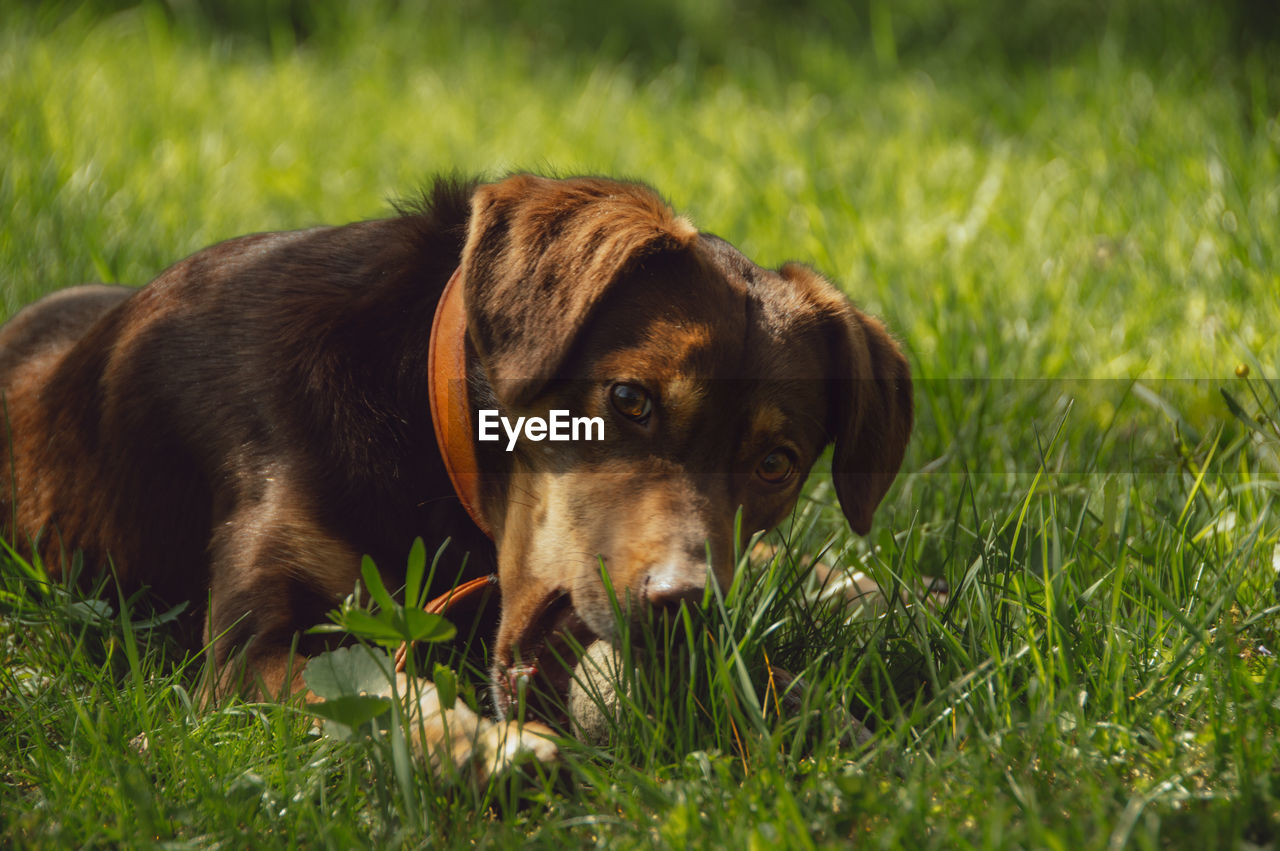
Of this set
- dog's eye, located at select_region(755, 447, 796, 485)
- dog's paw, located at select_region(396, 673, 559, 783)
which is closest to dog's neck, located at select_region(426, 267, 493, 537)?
dog's paw, located at select_region(396, 673, 559, 783)

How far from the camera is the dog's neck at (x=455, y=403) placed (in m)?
2.54

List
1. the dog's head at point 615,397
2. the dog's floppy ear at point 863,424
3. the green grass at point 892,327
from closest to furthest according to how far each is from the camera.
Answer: the green grass at point 892,327, the dog's head at point 615,397, the dog's floppy ear at point 863,424

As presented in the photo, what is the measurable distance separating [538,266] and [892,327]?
217 cm

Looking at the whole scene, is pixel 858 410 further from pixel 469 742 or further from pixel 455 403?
pixel 469 742

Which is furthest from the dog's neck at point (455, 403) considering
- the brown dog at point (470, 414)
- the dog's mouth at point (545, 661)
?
the dog's mouth at point (545, 661)

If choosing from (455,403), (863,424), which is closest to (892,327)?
(863,424)

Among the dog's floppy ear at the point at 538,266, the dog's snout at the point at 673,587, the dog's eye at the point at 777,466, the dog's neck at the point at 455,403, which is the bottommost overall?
the dog's snout at the point at 673,587

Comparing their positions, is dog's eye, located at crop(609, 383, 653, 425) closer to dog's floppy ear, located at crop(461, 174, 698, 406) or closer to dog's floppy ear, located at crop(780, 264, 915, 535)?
dog's floppy ear, located at crop(461, 174, 698, 406)

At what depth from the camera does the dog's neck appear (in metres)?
2.54

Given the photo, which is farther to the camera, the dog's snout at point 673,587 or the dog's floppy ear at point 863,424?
the dog's floppy ear at point 863,424

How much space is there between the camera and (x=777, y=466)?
8.66 feet

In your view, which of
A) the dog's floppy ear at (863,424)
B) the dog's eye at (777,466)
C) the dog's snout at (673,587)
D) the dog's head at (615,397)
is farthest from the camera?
the dog's floppy ear at (863,424)

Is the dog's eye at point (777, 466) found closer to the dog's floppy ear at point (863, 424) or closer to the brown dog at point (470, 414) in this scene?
the brown dog at point (470, 414)

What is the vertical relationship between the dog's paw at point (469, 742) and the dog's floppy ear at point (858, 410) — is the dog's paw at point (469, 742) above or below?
below
